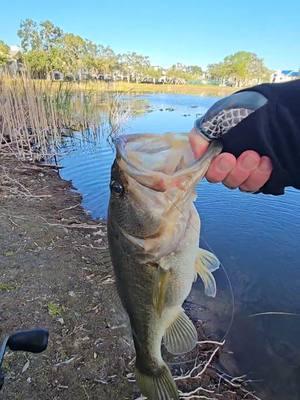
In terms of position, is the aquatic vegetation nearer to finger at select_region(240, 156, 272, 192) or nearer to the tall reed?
the tall reed

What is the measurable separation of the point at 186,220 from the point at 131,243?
0.74 ft

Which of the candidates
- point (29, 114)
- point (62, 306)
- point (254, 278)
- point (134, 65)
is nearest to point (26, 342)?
point (62, 306)

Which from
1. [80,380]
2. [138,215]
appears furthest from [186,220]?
[80,380]

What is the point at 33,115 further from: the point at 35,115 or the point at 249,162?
the point at 249,162

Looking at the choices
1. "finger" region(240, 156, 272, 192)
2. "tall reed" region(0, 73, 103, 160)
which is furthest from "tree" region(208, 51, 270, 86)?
"finger" region(240, 156, 272, 192)

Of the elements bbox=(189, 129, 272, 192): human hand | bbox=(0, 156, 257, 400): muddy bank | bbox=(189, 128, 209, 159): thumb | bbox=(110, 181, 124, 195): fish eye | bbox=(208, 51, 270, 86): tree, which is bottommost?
bbox=(208, 51, 270, 86): tree

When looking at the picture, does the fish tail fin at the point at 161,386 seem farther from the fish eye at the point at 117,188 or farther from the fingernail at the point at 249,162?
the fingernail at the point at 249,162

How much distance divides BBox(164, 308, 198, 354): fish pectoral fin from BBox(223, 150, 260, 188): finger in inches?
26.2

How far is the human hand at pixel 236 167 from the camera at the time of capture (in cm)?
124

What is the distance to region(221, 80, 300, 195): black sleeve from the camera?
47.9 inches

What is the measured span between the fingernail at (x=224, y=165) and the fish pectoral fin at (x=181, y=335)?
0.70 m

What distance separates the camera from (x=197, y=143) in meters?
1.23

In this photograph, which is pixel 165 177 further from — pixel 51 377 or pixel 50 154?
pixel 50 154

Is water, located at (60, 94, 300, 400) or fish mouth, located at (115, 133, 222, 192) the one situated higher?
fish mouth, located at (115, 133, 222, 192)
